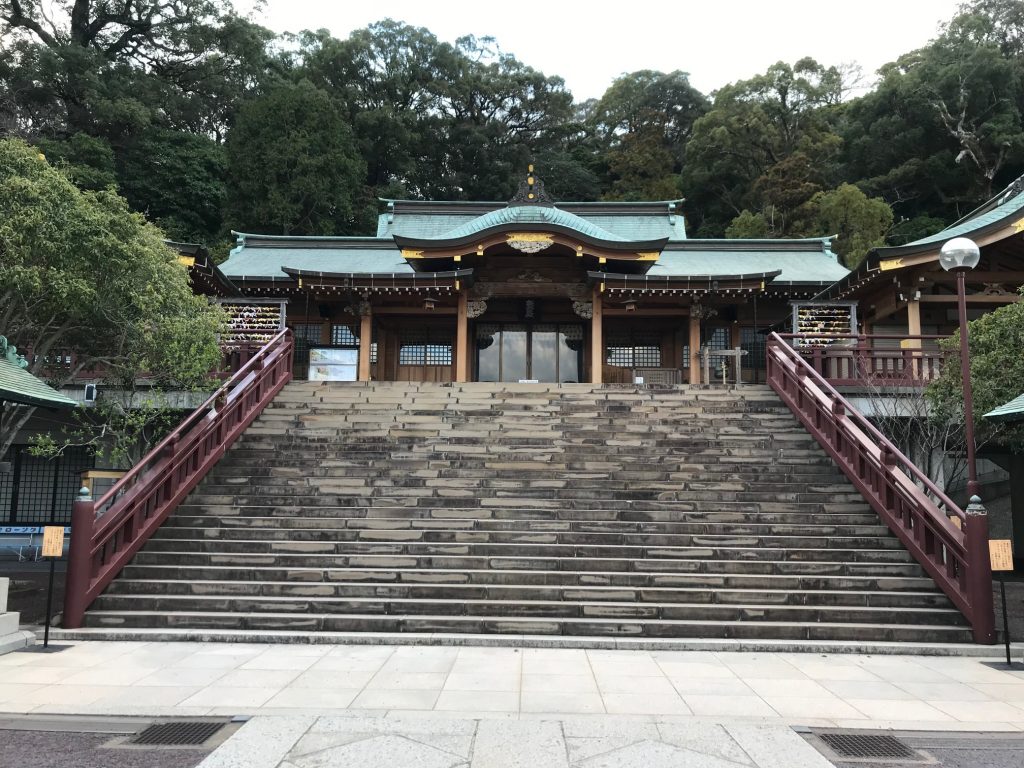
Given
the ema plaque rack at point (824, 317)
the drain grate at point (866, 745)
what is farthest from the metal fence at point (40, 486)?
the ema plaque rack at point (824, 317)

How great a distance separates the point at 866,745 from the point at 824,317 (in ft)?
47.0

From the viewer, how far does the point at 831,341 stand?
51.7ft

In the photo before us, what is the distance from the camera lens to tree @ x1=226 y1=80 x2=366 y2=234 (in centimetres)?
3400

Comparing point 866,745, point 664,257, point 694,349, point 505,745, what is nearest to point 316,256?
point 664,257

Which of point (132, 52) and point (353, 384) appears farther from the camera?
point (132, 52)

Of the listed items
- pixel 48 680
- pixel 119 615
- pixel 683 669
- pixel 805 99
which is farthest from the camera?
pixel 805 99

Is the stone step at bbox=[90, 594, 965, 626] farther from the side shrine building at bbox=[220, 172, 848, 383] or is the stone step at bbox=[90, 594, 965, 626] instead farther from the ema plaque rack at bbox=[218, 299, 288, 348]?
the side shrine building at bbox=[220, 172, 848, 383]

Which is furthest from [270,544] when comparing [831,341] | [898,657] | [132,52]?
[132,52]

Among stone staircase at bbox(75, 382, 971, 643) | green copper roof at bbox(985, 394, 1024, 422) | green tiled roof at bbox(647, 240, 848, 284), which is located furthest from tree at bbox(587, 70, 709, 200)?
green copper roof at bbox(985, 394, 1024, 422)

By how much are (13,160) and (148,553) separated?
5532 mm

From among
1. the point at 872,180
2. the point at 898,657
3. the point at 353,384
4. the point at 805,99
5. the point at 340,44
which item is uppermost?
the point at 340,44

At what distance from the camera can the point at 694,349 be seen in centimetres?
1673

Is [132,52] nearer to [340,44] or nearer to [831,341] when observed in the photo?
[340,44]

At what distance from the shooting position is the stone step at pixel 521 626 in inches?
272
